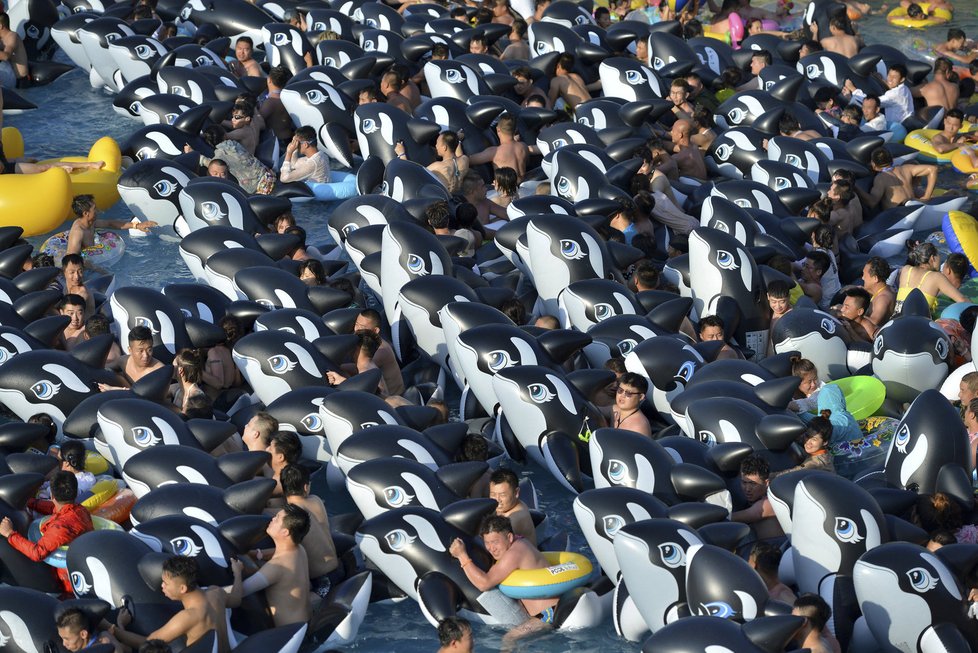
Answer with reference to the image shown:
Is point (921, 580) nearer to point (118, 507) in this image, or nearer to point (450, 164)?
point (118, 507)

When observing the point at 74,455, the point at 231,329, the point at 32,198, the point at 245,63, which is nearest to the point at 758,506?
the point at 231,329

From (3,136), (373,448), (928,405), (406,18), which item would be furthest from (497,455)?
(406,18)

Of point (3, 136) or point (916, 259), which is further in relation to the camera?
point (3, 136)

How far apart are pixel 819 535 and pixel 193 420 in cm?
462

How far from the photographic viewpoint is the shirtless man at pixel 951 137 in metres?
17.1

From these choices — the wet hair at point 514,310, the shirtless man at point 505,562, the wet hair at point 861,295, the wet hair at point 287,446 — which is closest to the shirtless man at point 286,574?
the wet hair at point 287,446

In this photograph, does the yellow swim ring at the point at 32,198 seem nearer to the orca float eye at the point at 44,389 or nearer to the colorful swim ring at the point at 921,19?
the orca float eye at the point at 44,389

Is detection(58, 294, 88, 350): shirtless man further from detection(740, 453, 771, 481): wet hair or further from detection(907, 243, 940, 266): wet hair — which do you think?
detection(907, 243, 940, 266): wet hair

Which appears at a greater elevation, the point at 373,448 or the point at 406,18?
the point at 373,448

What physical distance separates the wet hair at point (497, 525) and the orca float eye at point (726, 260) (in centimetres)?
403

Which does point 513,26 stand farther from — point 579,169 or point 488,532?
point 488,532

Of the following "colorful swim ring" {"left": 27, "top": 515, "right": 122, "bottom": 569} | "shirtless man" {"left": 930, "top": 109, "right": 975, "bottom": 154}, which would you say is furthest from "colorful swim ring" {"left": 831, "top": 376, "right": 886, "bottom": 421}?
"shirtless man" {"left": 930, "top": 109, "right": 975, "bottom": 154}

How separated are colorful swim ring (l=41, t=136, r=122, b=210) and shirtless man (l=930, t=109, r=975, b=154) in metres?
9.81

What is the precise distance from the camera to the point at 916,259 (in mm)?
13086
